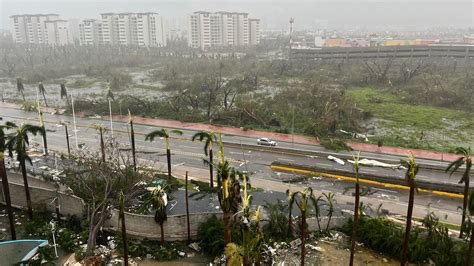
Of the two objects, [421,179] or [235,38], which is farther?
[235,38]

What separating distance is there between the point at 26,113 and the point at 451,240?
58.6 metres

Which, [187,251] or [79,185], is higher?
[79,185]

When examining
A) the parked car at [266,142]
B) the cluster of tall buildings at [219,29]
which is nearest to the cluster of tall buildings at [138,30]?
the cluster of tall buildings at [219,29]

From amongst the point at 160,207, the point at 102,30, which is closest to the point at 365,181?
the point at 160,207

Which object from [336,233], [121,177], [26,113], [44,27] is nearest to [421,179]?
[336,233]

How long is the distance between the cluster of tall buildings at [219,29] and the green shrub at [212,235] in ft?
518

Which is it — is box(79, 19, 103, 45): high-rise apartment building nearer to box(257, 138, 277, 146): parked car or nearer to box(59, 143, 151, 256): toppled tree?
box(257, 138, 277, 146): parked car

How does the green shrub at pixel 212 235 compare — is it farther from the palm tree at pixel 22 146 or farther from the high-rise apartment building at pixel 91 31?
the high-rise apartment building at pixel 91 31

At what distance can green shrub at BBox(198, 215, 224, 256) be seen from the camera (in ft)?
79.3

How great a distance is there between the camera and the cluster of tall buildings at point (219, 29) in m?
178

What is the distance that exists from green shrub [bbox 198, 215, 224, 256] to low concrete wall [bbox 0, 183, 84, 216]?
847 centimetres

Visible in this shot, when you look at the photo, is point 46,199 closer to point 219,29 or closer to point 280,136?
point 280,136

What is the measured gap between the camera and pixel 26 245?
24.0 meters

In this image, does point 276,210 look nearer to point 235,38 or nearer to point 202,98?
point 202,98
